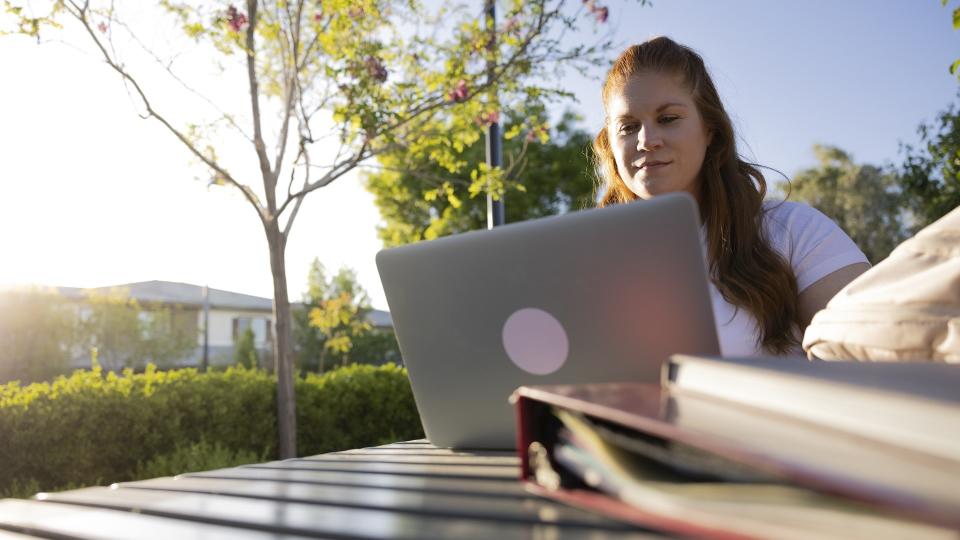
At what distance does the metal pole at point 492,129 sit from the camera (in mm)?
6613

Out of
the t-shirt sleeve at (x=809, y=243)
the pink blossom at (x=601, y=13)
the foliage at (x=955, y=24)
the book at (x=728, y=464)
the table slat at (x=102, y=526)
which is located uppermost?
the pink blossom at (x=601, y=13)

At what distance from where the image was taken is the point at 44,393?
5902mm

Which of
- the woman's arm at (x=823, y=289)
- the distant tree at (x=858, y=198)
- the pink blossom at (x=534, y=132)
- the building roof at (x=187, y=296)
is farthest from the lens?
the building roof at (x=187, y=296)

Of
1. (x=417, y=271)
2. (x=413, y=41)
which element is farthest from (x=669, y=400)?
(x=413, y=41)

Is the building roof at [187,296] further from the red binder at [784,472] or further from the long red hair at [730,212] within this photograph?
the red binder at [784,472]

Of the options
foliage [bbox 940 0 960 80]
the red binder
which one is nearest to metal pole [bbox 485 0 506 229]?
foliage [bbox 940 0 960 80]

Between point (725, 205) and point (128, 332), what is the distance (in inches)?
1090

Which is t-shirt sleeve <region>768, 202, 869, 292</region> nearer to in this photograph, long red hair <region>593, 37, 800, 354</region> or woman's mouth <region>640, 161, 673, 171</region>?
long red hair <region>593, 37, 800, 354</region>

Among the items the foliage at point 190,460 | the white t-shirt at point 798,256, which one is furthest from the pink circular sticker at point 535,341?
the foliage at point 190,460

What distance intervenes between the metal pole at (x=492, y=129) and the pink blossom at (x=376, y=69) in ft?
3.42

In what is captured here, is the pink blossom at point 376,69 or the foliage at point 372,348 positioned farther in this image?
the foliage at point 372,348

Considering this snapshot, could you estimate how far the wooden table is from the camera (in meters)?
0.76

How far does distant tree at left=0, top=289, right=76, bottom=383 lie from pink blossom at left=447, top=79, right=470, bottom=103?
17978 mm

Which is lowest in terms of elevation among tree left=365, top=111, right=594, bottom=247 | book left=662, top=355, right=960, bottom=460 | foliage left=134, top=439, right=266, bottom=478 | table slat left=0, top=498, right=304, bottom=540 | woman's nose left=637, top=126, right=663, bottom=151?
foliage left=134, top=439, right=266, bottom=478
